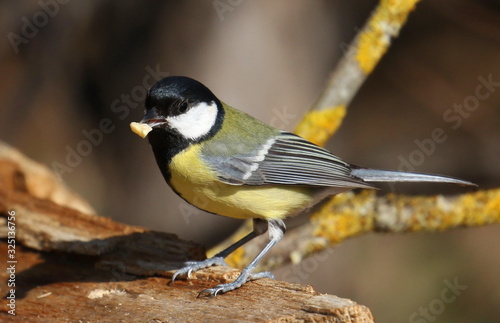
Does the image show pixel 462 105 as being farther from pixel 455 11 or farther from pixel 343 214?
pixel 343 214

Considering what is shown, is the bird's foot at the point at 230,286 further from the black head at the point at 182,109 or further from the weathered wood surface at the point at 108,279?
the black head at the point at 182,109

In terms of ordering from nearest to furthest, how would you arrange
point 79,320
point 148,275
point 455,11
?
point 79,320 → point 148,275 → point 455,11

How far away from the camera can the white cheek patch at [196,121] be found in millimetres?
2405

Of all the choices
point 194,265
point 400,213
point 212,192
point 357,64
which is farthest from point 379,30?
point 194,265

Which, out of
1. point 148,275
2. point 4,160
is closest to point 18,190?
point 4,160

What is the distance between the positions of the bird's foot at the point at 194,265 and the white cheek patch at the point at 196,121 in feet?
1.59


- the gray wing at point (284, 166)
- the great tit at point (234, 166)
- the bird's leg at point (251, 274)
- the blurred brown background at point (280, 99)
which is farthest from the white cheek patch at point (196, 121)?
Answer: the blurred brown background at point (280, 99)

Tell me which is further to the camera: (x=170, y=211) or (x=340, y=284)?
(x=340, y=284)

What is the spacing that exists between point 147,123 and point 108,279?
24.3 inches

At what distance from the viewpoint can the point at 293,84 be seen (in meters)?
4.23

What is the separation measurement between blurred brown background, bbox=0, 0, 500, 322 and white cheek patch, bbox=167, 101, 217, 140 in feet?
4.91

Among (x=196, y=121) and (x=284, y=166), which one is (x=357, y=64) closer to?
(x=284, y=166)

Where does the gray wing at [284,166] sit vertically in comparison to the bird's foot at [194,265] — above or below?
above

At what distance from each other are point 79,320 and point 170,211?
7.36 feet
